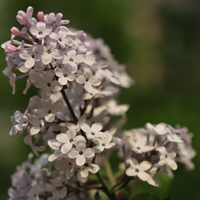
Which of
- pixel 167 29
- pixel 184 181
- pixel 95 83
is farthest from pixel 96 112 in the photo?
pixel 167 29

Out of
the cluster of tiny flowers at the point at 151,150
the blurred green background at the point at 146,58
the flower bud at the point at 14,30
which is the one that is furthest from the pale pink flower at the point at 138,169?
the flower bud at the point at 14,30

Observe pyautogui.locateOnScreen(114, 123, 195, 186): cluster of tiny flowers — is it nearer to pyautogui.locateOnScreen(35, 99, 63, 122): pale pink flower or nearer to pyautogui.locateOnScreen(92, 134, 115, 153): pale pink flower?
pyautogui.locateOnScreen(92, 134, 115, 153): pale pink flower

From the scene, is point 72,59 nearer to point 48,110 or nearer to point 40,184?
point 48,110

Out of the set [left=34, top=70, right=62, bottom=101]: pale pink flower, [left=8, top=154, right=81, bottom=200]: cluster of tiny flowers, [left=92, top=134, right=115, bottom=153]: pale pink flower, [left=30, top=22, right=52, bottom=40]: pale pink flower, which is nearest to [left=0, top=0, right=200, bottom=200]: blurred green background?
[left=8, top=154, right=81, bottom=200]: cluster of tiny flowers

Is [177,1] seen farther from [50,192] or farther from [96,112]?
[50,192]

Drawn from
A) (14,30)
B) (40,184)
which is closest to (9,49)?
(14,30)
